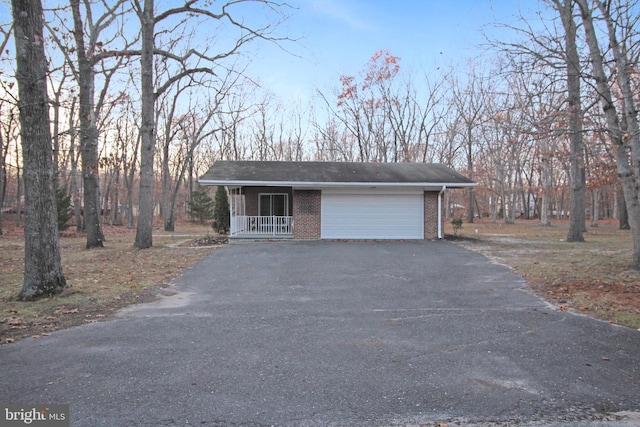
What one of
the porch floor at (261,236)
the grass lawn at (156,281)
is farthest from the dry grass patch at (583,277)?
the porch floor at (261,236)

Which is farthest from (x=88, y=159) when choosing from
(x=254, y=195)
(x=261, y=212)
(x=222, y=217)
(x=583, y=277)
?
(x=583, y=277)

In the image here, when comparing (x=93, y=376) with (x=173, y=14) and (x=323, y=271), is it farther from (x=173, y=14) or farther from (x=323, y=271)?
(x=173, y=14)

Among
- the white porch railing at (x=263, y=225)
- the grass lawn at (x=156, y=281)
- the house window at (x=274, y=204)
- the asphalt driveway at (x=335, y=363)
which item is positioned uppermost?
the house window at (x=274, y=204)

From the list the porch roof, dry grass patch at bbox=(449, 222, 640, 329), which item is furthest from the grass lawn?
the porch roof

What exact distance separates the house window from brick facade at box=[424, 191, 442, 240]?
667 cm

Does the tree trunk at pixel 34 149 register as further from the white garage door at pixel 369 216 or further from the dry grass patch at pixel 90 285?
the white garage door at pixel 369 216

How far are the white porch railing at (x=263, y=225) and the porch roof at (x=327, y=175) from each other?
2.06 m

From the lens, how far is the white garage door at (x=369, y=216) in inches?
720

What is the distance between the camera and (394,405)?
332 centimetres

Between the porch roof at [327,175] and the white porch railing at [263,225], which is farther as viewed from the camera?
the white porch railing at [263,225]

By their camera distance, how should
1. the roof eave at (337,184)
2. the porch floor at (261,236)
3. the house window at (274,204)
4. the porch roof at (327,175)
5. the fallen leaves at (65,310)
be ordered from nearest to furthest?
the fallen leaves at (65,310), the roof eave at (337,184), the porch roof at (327,175), the porch floor at (261,236), the house window at (274,204)

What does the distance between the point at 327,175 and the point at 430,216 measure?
197 inches

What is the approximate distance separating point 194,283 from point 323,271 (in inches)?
124

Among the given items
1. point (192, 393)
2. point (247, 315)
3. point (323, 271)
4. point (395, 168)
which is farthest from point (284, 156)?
point (192, 393)
